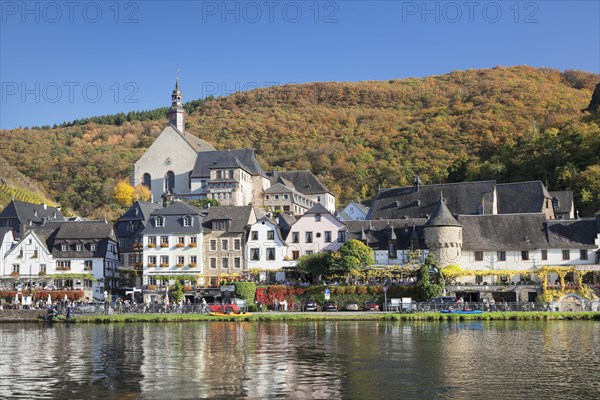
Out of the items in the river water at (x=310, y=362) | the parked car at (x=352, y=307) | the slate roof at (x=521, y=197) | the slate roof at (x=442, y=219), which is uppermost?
the slate roof at (x=521, y=197)

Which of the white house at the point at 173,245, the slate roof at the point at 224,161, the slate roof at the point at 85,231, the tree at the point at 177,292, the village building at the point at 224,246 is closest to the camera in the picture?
the tree at the point at 177,292

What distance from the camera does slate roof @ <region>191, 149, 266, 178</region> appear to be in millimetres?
112375

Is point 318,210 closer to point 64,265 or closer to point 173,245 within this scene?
point 173,245

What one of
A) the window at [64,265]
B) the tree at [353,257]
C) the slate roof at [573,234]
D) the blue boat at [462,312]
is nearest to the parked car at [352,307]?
the tree at [353,257]

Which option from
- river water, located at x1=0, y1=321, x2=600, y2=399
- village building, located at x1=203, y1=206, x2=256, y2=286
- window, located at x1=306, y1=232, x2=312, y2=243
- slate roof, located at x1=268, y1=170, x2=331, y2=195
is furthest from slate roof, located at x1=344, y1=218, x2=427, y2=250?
slate roof, located at x1=268, y1=170, x2=331, y2=195

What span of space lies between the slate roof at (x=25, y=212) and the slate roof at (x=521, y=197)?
186 feet

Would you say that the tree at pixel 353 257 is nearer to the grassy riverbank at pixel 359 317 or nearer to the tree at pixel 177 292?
the grassy riverbank at pixel 359 317

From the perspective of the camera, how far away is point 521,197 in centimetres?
→ 9094

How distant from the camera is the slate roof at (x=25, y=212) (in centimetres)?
9525

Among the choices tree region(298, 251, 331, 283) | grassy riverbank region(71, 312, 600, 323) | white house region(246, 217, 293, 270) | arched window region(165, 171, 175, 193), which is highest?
arched window region(165, 171, 175, 193)

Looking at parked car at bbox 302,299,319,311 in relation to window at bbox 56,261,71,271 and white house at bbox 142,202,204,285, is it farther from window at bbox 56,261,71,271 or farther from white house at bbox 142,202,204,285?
window at bbox 56,261,71,271

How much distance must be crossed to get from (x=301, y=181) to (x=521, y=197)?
45455 millimetres

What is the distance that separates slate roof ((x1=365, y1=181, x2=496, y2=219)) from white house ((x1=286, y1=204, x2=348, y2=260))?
1129 cm

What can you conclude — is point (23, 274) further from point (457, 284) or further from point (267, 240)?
point (457, 284)
